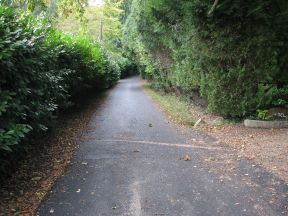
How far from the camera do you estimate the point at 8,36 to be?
217 inches

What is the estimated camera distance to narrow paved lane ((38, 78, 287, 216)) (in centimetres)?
507

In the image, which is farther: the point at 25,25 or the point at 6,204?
the point at 25,25

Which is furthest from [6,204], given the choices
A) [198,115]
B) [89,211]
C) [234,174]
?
[198,115]

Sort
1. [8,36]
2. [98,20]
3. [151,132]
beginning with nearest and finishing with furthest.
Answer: [8,36], [151,132], [98,20]

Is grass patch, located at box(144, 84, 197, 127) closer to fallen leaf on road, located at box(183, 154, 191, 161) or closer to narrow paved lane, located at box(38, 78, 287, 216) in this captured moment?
narrow paved lane, located at box(38, 78, 287, 216)

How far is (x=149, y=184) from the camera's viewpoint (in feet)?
19.9

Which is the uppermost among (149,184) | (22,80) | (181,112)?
(22,80)

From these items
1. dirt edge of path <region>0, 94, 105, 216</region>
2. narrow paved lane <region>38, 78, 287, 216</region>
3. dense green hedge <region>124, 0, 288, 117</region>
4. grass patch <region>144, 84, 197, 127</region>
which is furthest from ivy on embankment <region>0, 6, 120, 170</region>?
grass patch <region>144, 84, 197, 127</region>

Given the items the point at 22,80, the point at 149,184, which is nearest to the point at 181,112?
the point at 149,184

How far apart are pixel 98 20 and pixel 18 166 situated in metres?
36.2

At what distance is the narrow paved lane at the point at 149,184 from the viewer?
5.07m

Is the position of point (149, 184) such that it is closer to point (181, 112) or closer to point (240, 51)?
point (240, 51)

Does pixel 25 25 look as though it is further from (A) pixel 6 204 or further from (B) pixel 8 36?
(A) pixel 6 204

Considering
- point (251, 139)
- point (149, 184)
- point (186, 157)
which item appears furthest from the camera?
point (251, 139)
